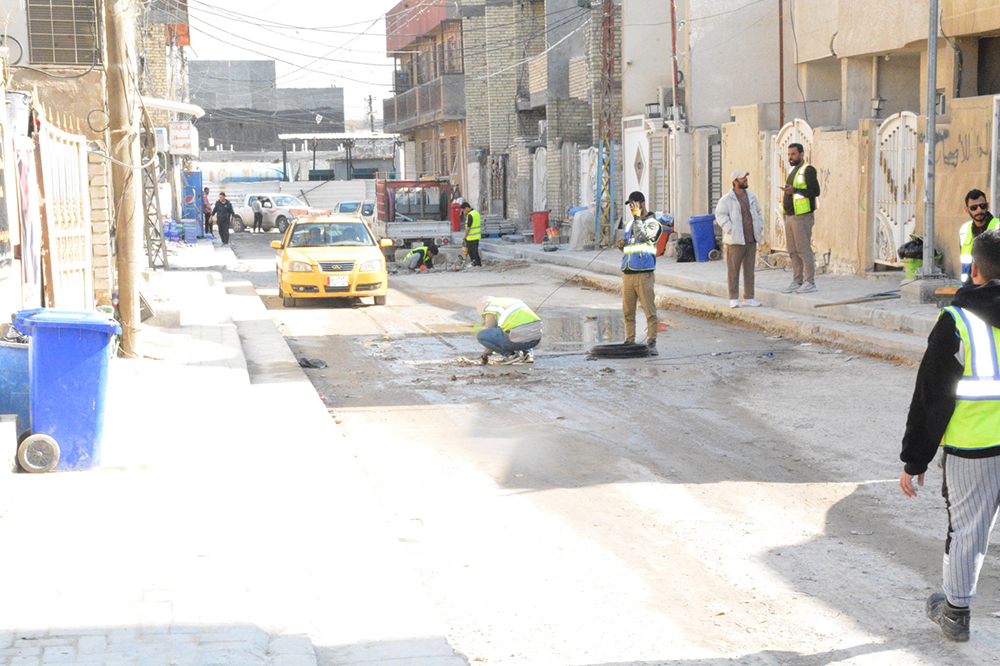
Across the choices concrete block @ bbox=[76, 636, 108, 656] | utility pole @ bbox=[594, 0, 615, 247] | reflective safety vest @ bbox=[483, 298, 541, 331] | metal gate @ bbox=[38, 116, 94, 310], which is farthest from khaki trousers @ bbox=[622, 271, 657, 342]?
utility pole @ bbox=[594, 0, 615, 247]

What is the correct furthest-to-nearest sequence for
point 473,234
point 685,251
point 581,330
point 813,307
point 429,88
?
point 429,88 → point 473,234 → point 685,251 → point 581,330 → point 813,307

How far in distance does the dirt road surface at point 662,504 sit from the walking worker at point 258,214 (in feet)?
130

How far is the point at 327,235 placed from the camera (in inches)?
779

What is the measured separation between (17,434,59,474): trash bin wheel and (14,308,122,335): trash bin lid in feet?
2.10

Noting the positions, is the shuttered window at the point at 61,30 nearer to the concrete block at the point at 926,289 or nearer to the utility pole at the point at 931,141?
the utility pole at the point at 931,141

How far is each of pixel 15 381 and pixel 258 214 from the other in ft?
149

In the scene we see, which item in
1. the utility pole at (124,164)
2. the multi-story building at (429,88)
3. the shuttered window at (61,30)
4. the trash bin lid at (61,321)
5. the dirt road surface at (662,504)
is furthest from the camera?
the multi-story building at (429,88)

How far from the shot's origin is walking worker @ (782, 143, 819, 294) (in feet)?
49.7

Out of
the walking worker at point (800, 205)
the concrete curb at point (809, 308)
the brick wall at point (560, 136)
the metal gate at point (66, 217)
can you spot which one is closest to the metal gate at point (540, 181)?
the brick wall at point (560, 136)

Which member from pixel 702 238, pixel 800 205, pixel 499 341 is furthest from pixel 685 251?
pixel 499 341

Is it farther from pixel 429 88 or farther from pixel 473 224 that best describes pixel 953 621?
pixel 429 88

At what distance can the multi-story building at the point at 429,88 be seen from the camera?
152 feet

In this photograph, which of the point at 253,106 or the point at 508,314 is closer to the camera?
the point at 508,314

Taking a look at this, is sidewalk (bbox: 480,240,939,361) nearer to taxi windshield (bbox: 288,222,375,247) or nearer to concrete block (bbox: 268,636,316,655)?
taxi windshield (bbox: 288,222,375,247)
